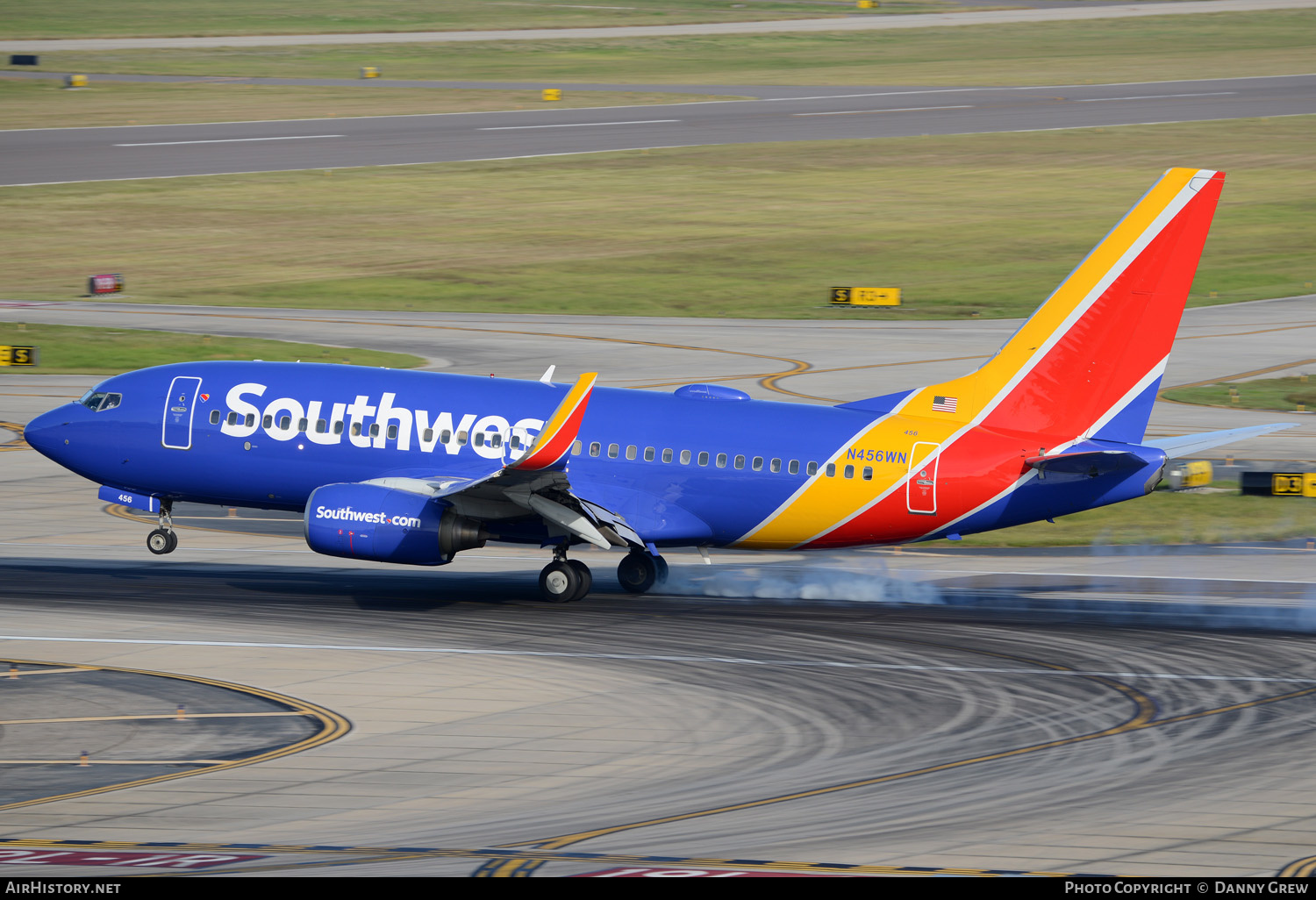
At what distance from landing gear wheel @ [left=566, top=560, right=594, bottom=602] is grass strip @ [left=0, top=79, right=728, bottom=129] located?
359ft

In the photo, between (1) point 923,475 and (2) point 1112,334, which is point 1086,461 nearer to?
(2) point 1112,334

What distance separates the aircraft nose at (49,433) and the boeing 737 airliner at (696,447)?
7.36 feet

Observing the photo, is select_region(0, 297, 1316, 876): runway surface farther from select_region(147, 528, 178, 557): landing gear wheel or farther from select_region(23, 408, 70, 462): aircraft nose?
select_region(23, 408, 70, 462): aircraft nose

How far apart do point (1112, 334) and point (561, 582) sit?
13.3m

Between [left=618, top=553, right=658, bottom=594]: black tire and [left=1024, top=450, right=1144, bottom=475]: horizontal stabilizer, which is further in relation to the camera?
[left=618, top=553, right=658, bottom=594]: black tire

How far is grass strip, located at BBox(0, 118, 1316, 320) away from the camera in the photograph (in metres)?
92.9

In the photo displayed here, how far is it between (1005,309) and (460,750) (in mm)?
64543

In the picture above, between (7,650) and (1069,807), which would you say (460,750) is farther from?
(7,650)

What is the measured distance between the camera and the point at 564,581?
40.1 meters

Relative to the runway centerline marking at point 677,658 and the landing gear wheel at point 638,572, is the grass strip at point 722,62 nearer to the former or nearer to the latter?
the landing gear wheel at point 638,572

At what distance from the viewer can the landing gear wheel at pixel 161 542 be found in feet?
142

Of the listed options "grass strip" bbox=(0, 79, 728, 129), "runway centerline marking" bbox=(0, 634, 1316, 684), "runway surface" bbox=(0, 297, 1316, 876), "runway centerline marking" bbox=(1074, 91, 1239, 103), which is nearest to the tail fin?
"runway surface" bbox=(0, 297, 1316, 876)
